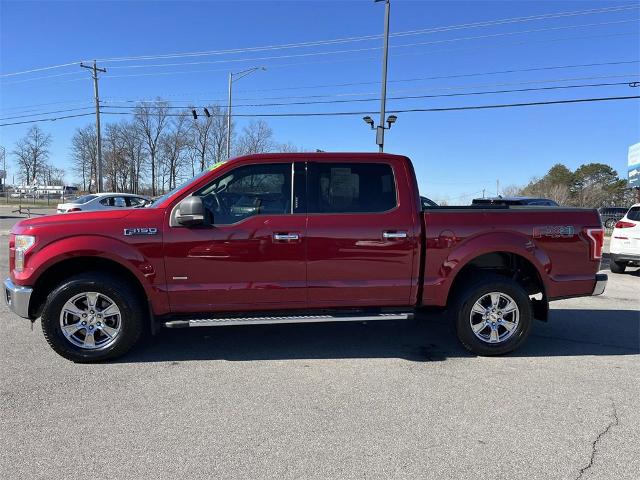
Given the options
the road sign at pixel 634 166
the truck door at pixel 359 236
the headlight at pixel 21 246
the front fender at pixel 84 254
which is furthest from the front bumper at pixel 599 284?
the road sign at pixel 634 166

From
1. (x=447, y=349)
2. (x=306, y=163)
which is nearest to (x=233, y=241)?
(x=306, y=163)

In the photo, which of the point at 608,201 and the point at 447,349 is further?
the point at 608,201

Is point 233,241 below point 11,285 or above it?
above

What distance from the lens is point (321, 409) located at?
3.65 m

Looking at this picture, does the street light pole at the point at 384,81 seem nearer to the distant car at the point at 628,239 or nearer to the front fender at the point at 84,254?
the distant car at the point at 628,239

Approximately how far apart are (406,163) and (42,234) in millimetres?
3544

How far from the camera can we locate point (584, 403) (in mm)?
3805

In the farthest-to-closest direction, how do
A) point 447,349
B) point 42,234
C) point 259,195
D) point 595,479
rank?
point 447,349, point 259,195, point 42,234, point 595,479

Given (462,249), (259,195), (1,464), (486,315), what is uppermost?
(259,195)

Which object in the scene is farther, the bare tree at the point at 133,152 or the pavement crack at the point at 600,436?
the bare tree at the point at 133,152

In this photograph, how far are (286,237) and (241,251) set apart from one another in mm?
441

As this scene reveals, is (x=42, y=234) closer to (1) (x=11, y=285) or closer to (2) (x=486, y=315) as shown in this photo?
(1) (x=11, y=285)

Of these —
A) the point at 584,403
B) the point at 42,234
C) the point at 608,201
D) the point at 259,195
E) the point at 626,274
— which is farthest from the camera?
the point at 608,201

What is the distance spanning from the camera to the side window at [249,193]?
459 cm
